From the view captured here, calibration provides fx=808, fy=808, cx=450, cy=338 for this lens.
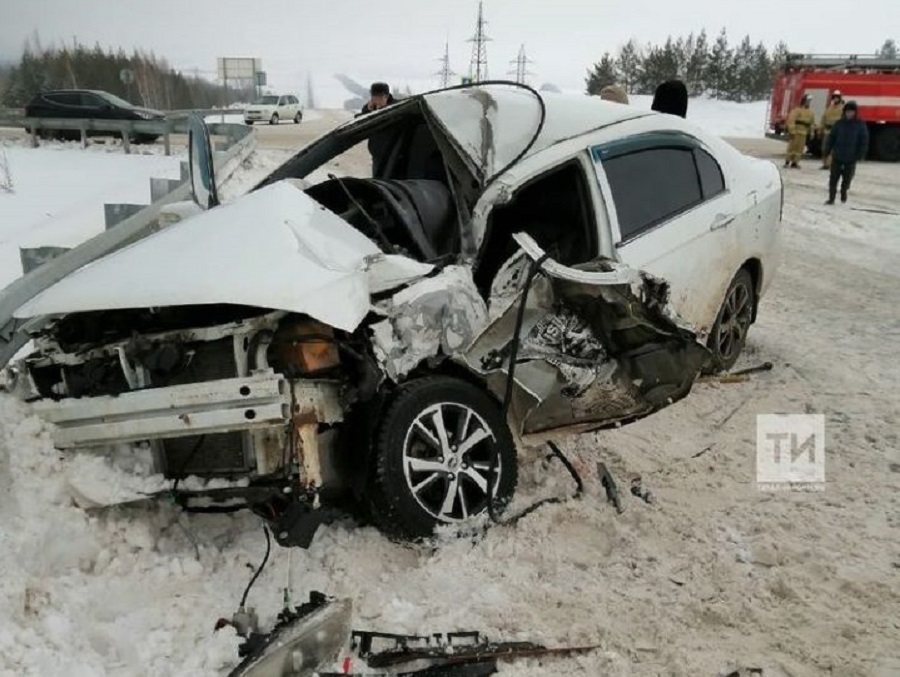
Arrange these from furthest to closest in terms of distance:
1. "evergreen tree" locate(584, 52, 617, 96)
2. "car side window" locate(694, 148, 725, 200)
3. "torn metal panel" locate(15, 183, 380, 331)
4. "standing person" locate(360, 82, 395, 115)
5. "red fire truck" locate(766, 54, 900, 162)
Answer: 1. "evergreen tree" locate(584, 52, 617, 96)
2. "red fire truck" locate(766, 54, 900, 162)
3. "standing person" locate(360, 82, 395, 115)
4. "car side window" locate(694, 148, 725, 200)
5. "torn metal panel" locate(15, 183, 380, 331)

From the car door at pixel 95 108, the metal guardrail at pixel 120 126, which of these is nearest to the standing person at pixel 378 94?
the metal guardrail at pixel 120 126

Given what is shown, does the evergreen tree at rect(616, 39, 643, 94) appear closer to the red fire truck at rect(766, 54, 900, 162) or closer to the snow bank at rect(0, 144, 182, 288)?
the red fire truck at rect(766, 54, 900, 162)

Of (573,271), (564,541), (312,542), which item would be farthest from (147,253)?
(564,541)

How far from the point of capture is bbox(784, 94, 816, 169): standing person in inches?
701

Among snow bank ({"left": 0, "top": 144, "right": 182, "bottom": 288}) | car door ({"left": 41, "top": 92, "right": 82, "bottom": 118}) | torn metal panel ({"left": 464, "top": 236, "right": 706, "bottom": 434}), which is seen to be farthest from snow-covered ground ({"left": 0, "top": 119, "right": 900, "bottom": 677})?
car door ({"left": 41, "top": 92, "right": 82, "bottom": 118})

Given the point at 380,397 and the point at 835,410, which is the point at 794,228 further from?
the point at 380,397

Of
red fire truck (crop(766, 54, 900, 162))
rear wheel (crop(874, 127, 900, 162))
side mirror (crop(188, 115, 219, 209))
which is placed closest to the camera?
side mirror (crop(188, 115, 219, 209))

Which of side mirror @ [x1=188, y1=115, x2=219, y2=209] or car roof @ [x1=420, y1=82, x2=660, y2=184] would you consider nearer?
car roof @ [x1=420, y1=82, x2=660, y2=184]

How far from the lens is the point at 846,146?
12.7 m

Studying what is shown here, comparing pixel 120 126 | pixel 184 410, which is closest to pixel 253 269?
pixel 184 410

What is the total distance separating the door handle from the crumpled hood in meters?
2.03

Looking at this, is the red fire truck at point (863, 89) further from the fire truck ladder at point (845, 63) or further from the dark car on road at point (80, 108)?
the dark car on road at point (80, 108)

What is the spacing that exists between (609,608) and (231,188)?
8842mm

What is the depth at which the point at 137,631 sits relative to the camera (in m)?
2.66
